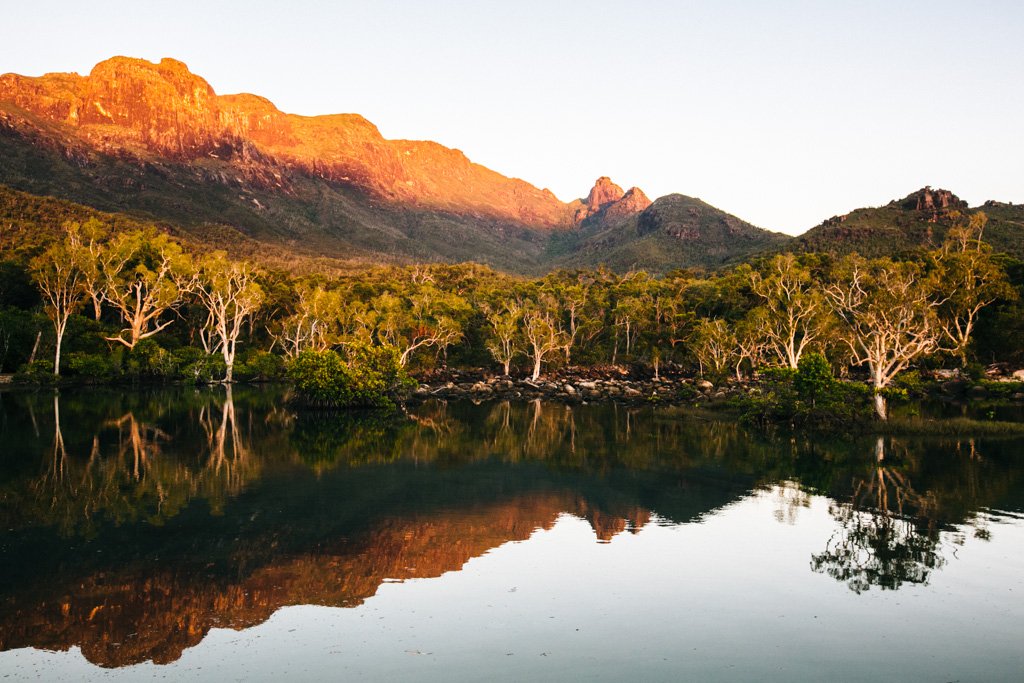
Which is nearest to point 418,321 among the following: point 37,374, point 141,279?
point 141,279

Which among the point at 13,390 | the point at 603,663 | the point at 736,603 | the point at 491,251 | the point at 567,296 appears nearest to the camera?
the point at 603,663

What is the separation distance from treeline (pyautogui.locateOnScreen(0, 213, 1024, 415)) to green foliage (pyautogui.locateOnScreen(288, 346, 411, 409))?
2.46 meters

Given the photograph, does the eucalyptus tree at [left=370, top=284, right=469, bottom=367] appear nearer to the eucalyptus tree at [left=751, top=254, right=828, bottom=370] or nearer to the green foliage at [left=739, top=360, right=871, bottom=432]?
the eucalyptus tree at [left=751, top=254, right=828, bottom=370]

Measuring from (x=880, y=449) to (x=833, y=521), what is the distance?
12.7 metres

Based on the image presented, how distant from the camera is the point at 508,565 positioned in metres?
13.5

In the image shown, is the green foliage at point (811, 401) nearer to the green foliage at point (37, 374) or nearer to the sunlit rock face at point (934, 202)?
the green foliage at point (37, 374)

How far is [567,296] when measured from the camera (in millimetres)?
82625

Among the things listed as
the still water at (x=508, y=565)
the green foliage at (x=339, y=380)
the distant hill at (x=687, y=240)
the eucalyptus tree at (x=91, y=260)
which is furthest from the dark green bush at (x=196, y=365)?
the distant hill at (x=687, y=240)

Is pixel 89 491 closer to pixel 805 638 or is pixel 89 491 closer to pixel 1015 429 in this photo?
pixel 805 638

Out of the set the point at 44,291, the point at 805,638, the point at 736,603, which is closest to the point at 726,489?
the point at 736,603

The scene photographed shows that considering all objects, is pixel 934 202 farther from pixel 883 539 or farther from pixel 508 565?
pixel 508 565

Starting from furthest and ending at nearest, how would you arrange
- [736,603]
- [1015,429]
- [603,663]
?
1. [1015,429]
2. [736,603]
3. [603,663]

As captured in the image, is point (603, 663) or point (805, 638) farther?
point (805, 638)

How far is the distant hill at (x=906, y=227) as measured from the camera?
101 m
